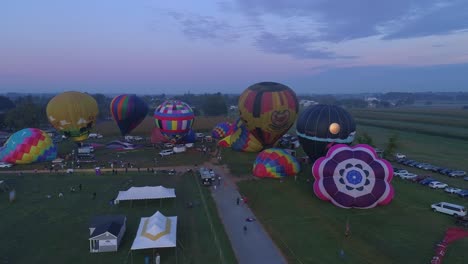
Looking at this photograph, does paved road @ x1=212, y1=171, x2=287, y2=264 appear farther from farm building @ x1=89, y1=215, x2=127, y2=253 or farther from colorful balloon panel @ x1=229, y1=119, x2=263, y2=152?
colorful balloon panel @ x1=229, y1=119, x2=263, y2=152

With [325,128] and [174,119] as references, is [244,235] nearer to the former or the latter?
[325,128]

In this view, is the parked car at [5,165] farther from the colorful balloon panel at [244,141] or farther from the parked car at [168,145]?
the colorful balloon panel at [244,141]

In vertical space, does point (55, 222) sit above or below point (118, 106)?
below

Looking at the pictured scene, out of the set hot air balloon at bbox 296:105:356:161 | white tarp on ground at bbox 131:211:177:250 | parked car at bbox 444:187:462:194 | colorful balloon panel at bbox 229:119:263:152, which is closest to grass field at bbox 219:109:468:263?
parked car at bbox 444:187:462:194

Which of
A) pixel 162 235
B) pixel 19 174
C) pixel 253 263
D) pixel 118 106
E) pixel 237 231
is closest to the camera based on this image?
pixel 253 263

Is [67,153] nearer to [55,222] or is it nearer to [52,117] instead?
[52,117]

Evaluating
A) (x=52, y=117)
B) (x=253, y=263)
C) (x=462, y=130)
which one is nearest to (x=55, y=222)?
(x=253, y=263)

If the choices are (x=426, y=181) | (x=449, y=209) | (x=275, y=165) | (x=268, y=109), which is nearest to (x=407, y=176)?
(x=426, y=181)

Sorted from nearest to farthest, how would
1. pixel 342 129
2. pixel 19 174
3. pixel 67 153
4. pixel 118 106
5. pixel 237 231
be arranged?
1. pixel 237 231
2. pixel 342 129
3. pixel 19 174
4. pixel 67 153
5. pixel 118 106
